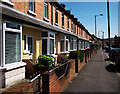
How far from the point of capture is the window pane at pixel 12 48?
4909mm

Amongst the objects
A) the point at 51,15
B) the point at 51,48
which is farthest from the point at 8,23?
the point at 51,15

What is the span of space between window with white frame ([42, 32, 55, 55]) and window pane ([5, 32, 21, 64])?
12.1ft

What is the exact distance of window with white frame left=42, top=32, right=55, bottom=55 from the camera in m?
9.13

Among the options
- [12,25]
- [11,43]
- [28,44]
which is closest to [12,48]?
[11,43]

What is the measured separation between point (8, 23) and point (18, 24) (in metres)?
0.62

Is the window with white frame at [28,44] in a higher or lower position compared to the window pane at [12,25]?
lower

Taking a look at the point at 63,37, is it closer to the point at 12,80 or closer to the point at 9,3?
the point at 9,3

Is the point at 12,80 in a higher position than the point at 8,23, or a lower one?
lower

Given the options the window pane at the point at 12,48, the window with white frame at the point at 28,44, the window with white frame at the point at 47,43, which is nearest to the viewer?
the window pane at the point at 12,48

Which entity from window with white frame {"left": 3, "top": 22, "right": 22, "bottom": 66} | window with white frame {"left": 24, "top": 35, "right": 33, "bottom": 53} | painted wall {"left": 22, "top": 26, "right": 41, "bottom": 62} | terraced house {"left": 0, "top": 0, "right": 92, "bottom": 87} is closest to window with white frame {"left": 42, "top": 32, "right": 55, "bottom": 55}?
terraced house {"left": 0, "top": 0, "right": 92, "bottom": 87}

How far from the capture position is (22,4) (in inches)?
277

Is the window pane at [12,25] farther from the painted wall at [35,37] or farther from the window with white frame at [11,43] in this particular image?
the painted wall at [35,37]

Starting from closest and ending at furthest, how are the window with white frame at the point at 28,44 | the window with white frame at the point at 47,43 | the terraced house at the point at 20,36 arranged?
the terraced house at the point at 20,36
the window with white frame at the point at 28,44
the window with white frame at the point at 47,43

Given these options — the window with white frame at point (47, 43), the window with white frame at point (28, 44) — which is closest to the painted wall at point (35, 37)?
the window with white frame at point (28, 44)
